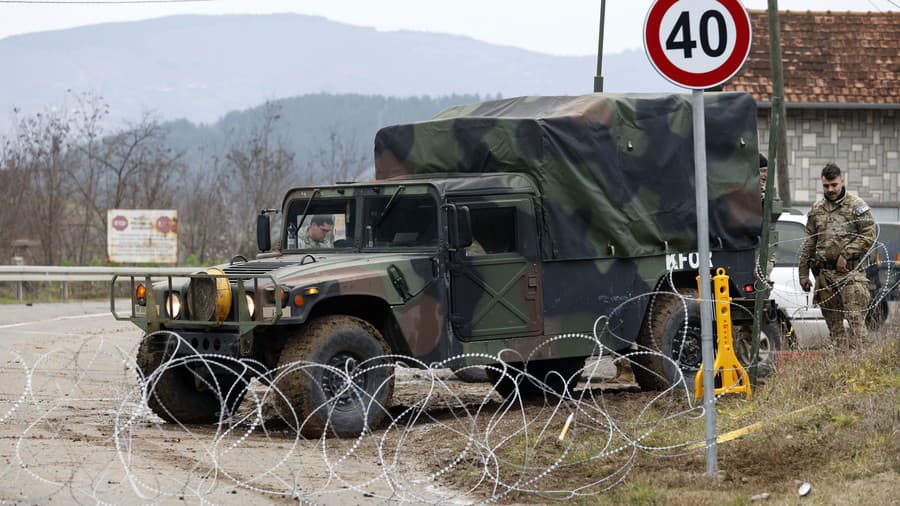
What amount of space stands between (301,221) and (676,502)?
5.60 m

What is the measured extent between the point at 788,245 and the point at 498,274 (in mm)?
6053

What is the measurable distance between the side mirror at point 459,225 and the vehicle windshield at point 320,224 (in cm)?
100

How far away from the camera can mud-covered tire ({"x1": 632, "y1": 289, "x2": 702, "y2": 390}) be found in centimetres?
1273

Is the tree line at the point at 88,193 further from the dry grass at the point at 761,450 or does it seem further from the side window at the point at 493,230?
the dry grass at the point at 761,450

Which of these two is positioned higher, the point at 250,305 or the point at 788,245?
the point at 788,245

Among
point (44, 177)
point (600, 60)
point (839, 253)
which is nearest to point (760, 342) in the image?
point (839, 253)

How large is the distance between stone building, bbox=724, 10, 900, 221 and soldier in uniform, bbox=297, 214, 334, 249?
1950 cm

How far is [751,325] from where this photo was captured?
13.7 meters

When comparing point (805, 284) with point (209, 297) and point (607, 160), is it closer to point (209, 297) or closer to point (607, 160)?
point (607, 160)

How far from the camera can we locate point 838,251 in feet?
42.4

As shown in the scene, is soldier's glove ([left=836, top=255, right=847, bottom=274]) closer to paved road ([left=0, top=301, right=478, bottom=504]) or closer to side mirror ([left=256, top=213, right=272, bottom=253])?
paved road ([left=0, top=301, right=478, bottom=504])

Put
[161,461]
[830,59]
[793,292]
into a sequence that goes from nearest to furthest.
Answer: [161,461], [793,292], [830,59]

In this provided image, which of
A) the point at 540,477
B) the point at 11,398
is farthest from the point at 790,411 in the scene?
the point at 11,398

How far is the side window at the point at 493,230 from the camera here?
11617 mm
